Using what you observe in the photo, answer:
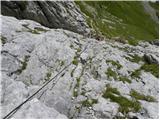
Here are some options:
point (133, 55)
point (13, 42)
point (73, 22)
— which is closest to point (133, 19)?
point (73, 22)

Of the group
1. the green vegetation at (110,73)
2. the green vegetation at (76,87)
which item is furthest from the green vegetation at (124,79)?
the green vegetation at (76,87)

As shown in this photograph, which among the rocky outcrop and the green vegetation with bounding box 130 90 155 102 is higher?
the green vegetation with bounding box 130 90 155 102

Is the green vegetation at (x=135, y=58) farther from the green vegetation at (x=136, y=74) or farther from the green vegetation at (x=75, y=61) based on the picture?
the green vegetation at (x=75, y=61)

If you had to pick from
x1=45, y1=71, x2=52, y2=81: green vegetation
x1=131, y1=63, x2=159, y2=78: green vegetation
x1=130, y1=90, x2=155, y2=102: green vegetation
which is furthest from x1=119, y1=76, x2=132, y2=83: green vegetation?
x1=45, y1=71, x2=52, y2=81: green vegetation

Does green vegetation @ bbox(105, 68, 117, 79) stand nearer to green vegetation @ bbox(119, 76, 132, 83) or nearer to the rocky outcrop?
green vegetation @ bbox(119, 76, 132, 83)

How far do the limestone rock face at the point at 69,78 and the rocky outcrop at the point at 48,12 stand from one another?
1487 cm

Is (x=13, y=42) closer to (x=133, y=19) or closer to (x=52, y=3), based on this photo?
(x=52, y=3)

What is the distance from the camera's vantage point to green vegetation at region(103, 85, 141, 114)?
2819 cm

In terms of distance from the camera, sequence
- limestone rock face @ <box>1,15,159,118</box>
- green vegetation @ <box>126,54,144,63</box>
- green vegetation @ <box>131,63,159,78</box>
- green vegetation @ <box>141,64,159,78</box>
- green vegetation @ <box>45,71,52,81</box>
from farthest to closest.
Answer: green vegetation @ <box>126,54,144,63</box> < green vegetation @ <box>141,64,159,78</box> < green vegetation @ <box>131,63,159,78</box> < green vegetation @ <box>45,71,52,81</box> < limestone rock face @ <box>1,15,159,118</box>

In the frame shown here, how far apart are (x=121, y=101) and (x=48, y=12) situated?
33.9m

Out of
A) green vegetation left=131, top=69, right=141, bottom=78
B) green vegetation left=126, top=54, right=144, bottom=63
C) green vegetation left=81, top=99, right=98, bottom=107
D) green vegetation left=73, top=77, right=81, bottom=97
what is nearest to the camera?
green vegetation left=81, top=99, right=98, bottom=107

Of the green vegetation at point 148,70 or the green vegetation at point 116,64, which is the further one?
the green vegetation at point 116,64

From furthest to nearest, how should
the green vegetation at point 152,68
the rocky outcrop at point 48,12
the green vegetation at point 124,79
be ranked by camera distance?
the rocky outcrop at point 48,12
the green vegetation at point 152,68
the green vegetation at point 124,79

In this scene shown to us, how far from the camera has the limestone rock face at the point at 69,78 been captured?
85.5 feet
